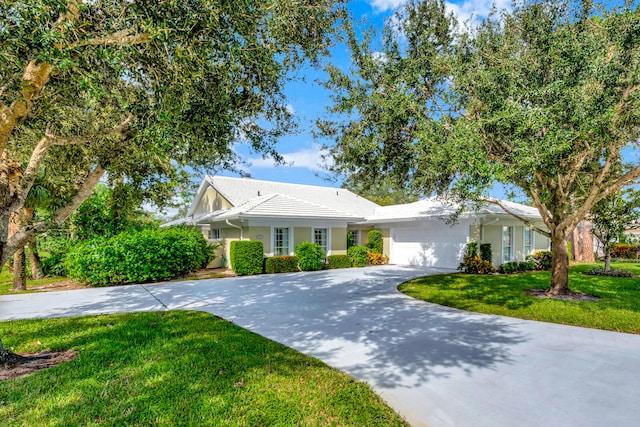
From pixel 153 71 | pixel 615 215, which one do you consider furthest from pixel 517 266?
pixel 153 71

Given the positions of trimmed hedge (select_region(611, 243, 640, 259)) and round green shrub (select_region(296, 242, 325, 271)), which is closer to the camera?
round green shrub (select_region(296, 242, 325, 271))

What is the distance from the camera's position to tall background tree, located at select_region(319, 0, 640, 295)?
6.30 meters

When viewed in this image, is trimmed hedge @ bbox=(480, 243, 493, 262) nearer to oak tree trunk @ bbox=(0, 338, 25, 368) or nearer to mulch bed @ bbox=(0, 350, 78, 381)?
mulch bed @ bbox=(0, 350, 78, 381)

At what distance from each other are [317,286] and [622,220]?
13.7m

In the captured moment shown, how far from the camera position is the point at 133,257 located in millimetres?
12156

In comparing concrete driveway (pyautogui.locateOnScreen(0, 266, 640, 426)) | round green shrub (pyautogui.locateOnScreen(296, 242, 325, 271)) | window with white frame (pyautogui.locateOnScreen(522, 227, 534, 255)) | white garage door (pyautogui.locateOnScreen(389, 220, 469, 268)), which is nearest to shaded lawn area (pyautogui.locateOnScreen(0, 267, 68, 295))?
concrete driveway (pyautogui.locateOnScreen(0, 266, 640, 426))

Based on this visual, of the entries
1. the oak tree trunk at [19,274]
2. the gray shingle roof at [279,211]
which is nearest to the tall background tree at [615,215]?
the gray shingle roof at [279,211]

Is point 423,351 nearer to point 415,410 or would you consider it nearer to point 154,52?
point 415,410

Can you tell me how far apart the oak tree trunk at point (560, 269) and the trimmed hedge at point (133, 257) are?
1315 centimetres

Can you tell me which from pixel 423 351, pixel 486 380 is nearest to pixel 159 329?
pixel 423 351

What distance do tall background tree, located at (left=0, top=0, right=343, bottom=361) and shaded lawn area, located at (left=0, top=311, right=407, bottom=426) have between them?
205cm

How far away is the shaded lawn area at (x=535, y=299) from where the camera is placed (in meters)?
6.94

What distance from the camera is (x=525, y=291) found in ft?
33.6

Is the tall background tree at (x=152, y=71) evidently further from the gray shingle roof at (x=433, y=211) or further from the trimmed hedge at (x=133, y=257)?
the gray shingle roof at (x=433, y=211)
